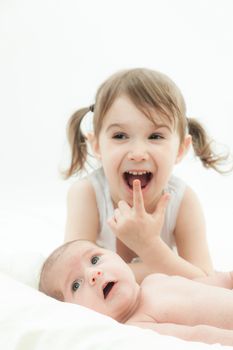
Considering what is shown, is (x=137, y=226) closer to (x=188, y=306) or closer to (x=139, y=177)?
(x=139, y=177)

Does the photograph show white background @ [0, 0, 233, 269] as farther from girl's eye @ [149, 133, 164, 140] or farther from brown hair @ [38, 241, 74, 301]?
brown hair @ [38, 241, 74, 301]

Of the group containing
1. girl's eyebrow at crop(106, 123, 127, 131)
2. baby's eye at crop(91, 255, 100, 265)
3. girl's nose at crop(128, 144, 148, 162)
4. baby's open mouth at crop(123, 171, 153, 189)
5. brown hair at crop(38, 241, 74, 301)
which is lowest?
brown hair at crop(38, 241, 74, 301)

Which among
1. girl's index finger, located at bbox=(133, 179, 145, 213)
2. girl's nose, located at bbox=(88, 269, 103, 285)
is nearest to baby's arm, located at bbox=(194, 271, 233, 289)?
girl's index finger, located at bbox=(133, 179, 145, 213)

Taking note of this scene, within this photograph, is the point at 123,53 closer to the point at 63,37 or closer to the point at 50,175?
the point at 63,37

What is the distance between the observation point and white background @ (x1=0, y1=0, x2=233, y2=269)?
8.77ft

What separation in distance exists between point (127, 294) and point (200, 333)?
0.20 m

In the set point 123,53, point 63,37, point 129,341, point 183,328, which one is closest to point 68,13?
point 63,37

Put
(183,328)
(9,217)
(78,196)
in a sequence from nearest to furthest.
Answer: (183,328) < (78,196) < (9,217)

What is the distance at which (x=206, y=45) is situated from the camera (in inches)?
106

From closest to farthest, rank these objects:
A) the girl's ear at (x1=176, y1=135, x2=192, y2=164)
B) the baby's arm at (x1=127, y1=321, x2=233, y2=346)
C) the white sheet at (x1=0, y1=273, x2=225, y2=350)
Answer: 1. the white sheet at (x1=0, y1=273, x2=225, y2=350)
2. the baby's arm at (x1=127, y1=321, x2=233, y2=346)
3. the girl's ear at (x1=176, y1=135, x2=192, y2=164)

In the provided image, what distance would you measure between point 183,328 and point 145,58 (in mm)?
1841

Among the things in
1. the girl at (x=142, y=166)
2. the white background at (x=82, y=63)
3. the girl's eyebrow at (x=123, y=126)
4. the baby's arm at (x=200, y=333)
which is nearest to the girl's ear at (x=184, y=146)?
the girl at (x=142, y=166)

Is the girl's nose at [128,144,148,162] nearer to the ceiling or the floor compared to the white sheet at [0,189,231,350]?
nearer to the ceiling

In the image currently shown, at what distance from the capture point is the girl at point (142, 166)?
61.0 inches
